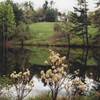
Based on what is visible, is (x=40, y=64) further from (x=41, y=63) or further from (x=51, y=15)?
(x=51, y=15)

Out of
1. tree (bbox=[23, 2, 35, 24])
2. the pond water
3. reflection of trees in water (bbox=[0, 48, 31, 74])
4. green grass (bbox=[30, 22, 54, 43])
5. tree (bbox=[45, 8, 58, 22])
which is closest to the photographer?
the pond water

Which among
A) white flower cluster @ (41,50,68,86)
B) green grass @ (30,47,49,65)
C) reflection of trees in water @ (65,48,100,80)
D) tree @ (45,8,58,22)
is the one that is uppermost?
white flower cluster @ (41,50,68,86)

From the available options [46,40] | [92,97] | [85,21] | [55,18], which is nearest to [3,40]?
[46,40]

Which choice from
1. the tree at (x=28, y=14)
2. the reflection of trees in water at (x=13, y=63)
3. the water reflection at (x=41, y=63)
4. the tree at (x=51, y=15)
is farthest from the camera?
the tree at (x=51, y=15)

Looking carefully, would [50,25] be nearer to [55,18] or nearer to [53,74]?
[55,18]

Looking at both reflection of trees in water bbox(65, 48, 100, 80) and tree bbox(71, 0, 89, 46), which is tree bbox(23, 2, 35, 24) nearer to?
tree bbox(71, 0, 89, 46)

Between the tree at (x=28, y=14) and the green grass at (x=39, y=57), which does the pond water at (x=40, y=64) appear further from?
the tree at (x=28, y=14)

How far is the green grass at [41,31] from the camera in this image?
90.3 m

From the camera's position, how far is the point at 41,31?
9775cm

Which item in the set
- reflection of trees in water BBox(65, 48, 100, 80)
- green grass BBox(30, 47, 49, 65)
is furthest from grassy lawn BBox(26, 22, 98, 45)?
reflection of trees in water BBox(65, 48, 100, 80)

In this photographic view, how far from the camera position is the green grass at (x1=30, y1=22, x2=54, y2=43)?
9031 centimetres

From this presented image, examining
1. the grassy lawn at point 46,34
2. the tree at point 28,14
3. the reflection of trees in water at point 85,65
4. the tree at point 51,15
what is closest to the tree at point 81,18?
the grassy lawn at point 46,34

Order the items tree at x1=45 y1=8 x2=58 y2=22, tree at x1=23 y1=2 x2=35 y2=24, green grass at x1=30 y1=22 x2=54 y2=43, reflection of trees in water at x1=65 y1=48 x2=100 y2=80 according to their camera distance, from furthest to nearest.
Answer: tree at x1=45 y1=8 x2=58 y2=22
tree at x1=23 y1=2 x2=35 y2=24
green grass at x1=30 y1=22 x2=54 y2=43
reflection of trees in water at x1=65 y1=48 x2=100 y2=80

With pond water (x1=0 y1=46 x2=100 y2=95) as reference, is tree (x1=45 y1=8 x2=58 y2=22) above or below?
above
